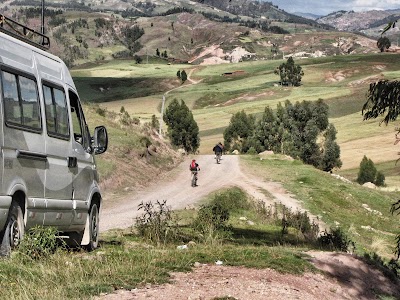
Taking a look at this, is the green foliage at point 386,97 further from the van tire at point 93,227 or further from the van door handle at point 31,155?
the van door handle at point 31,155

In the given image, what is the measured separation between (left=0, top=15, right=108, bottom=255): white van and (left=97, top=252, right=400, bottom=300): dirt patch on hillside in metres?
2.25

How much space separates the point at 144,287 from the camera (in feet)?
27.3

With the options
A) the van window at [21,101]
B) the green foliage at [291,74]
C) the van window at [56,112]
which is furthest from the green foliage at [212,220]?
the green foliage at [291,74]

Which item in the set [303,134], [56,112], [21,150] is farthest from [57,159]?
[303,134]

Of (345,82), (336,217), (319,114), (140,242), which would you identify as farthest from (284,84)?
(140,242)

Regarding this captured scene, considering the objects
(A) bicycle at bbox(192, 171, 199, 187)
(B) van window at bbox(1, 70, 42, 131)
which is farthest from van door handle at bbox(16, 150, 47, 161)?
(A) bicycle at bbox(192, 171, 199, 187)

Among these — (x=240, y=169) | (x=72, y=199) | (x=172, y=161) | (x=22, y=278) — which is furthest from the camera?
(x=172, y=161)

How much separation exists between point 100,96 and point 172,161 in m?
147

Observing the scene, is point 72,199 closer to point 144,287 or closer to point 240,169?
point 144,287

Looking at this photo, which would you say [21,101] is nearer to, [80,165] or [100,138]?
[80,165]

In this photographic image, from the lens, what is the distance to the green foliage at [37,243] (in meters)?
9.18

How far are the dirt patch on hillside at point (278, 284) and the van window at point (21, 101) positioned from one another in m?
2.85

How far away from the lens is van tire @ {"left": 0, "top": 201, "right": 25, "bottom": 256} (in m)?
9.11

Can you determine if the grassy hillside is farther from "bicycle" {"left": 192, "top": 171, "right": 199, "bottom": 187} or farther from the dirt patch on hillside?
"bicycle" {"left": 192, "top": 171, "right": 199, "bottom": 187}
